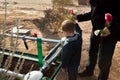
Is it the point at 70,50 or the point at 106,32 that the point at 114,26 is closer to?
the point at 106,32

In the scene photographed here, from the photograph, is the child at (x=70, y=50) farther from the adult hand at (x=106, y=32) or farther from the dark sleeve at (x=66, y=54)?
the adult hand at (x=106, y=32)

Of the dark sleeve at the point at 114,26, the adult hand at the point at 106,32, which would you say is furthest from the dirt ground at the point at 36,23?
the dark sleeve at the point at 114,26

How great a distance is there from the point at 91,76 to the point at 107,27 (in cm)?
144

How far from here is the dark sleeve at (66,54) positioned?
364 centimetres

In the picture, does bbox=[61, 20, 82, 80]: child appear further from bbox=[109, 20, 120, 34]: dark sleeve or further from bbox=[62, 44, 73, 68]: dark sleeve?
bbox=[109, 20, 120, 34]: dark sleeve

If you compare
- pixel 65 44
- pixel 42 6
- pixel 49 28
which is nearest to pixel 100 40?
pixel 65 44

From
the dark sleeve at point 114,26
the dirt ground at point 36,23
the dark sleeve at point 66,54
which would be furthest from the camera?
the dirt ground at point 36,23

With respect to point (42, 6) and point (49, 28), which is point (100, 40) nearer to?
point (49, 28)

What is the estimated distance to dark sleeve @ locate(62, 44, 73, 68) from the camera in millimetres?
3637

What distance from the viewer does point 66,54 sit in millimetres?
3650

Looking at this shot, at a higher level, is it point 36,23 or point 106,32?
point 106,32

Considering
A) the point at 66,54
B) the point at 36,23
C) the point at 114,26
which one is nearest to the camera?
the point at 66,54

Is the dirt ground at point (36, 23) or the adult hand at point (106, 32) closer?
the adult hand at point (106, 32)

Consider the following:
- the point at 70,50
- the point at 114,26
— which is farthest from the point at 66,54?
the point at 114,26
